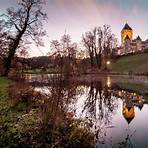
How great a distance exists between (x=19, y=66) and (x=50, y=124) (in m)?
26.3

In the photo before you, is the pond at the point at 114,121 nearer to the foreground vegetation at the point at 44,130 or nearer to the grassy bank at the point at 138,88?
the foreground vegetation at the point at 44,130

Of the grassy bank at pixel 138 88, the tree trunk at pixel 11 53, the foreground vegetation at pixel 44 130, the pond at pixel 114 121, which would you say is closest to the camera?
the foreground vegetation at pixel 44 130

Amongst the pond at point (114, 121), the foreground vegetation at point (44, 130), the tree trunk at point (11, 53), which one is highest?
the tree trunk at point (11, 53)

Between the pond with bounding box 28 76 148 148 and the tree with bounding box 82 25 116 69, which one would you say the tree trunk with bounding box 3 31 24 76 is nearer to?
the pond with bounding box 28 76 148 148

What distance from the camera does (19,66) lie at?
36.4 metres

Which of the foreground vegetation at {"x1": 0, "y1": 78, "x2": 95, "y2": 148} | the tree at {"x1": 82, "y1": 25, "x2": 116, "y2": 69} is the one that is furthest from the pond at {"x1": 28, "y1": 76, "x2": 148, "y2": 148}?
the tree at {"x1": 82, "y1": 25, "x2": 116, "y2": 69}

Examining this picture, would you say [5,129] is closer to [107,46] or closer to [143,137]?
[143,137]

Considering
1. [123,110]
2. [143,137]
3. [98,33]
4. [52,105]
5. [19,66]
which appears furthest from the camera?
[98,33]

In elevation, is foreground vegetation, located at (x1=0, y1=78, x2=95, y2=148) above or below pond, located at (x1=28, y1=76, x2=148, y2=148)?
above

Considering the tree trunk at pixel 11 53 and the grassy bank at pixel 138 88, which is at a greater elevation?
the tree trunk at pixel 11 53

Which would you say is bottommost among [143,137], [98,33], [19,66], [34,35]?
[143,137]

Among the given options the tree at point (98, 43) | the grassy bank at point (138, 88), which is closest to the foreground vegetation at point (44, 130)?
the grassy bank at point (138, 88)

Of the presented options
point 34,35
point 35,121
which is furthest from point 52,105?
point 34,35

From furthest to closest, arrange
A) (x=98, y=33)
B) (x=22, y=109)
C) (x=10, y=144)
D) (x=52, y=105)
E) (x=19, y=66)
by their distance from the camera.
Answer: (x=98, y=33), (x=19, y=66), (x=22, y=109), (x=52, y=105), (x=10, y=144)
